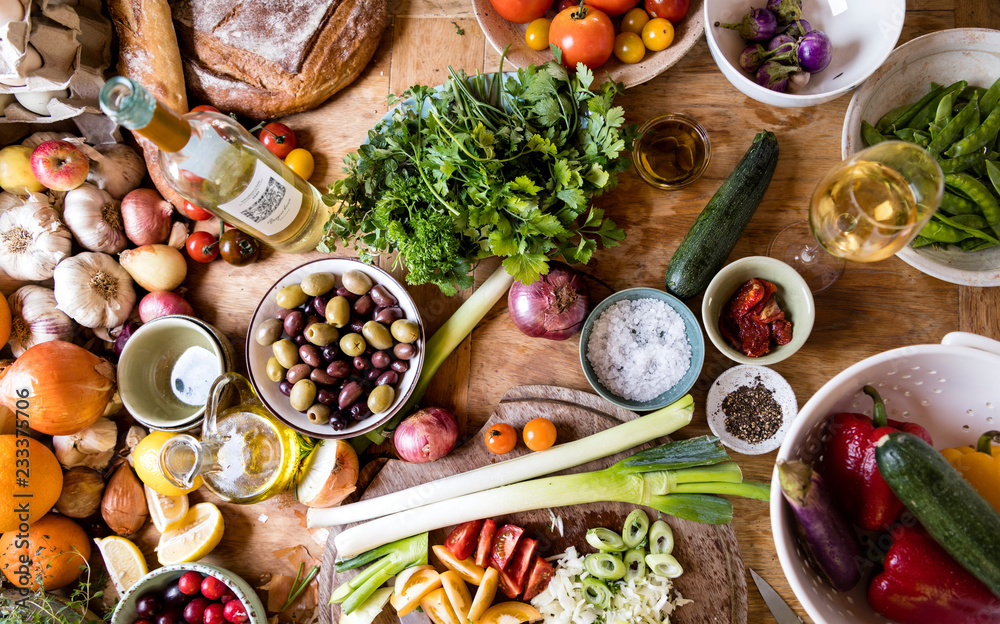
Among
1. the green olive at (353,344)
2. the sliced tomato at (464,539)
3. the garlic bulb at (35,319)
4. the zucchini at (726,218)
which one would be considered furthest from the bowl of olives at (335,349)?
the zucchini at (726,218)

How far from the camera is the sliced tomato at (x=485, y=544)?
141cm

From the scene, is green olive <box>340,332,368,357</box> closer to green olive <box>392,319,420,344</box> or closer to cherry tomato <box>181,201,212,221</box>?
green olive <box>392,319,420,344</box>

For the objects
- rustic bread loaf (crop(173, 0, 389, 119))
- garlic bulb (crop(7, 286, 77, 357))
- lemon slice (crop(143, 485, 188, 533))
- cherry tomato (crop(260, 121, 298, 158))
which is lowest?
lemon slice (crop(143, 485, 188, 533))

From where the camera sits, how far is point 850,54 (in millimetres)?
1368

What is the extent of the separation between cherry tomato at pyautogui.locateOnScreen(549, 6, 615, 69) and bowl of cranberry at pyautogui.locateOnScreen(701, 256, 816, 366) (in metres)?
0.61

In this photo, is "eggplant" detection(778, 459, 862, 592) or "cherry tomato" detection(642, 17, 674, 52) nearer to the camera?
"eggplant" detection(778, 459, 862, 592)

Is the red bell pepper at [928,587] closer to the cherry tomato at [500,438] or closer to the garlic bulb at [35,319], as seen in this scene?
the cherry tomato at [500,438]

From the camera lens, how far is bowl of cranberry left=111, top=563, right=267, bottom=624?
143 centimetres

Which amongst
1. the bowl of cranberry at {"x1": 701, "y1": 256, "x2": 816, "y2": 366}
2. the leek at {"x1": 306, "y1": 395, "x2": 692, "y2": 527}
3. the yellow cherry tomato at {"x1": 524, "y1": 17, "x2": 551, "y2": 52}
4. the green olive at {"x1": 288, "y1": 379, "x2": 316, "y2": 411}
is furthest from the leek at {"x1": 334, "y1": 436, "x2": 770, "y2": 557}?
the yellow cherry tomato at {"x1": 524, "y1": 17, "x2": 551, "y2": 52}

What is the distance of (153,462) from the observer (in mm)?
1485

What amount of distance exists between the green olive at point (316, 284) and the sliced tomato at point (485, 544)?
0.71 meters

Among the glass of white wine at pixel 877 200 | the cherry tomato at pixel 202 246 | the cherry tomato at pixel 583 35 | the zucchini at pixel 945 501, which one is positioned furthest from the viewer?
the cherry tomato at pixel 202 246

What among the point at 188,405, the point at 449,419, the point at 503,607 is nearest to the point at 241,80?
the point at 188,405

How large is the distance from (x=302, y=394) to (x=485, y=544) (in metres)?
0.58
